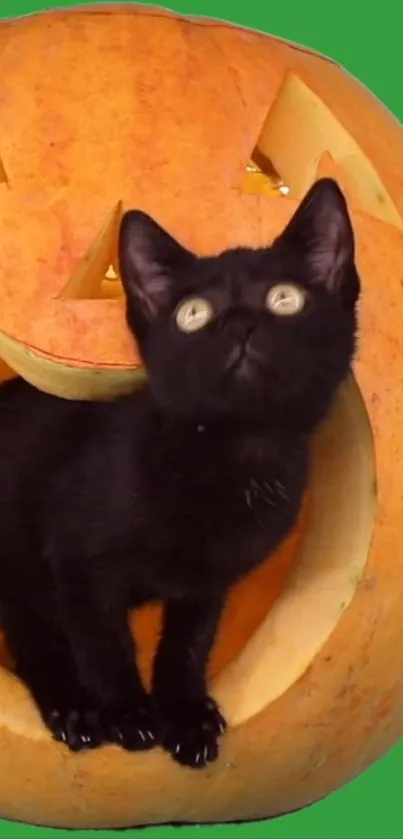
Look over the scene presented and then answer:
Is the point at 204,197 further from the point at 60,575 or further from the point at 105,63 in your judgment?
the point at 60,575

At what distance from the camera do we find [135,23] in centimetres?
188

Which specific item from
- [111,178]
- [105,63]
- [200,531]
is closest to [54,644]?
[200,531]

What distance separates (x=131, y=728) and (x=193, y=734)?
78mm

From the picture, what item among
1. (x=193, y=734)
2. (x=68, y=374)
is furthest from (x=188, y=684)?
(x=68, y=374)

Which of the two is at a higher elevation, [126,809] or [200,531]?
[200,531]

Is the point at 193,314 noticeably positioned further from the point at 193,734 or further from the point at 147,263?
the point at 193,734

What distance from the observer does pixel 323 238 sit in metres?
1.69

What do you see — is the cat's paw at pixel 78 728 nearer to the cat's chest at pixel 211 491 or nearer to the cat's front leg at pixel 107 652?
the cat's front leg at pixel 107 652

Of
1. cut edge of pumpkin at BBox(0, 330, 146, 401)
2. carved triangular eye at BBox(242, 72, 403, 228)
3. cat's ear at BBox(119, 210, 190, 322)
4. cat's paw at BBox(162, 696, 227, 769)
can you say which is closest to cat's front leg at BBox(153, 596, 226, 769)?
cat's paw at BBox(162, 696, 227, 769)

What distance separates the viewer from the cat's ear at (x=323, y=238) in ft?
5.54

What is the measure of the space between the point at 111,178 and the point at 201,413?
1.03 ft

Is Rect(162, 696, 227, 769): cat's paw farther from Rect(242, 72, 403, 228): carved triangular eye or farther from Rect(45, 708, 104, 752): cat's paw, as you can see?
Rect(242, 72, 403, 228): carved triangular eye

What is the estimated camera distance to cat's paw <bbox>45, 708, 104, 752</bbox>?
5.91ft

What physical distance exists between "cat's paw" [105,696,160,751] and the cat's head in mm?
395
